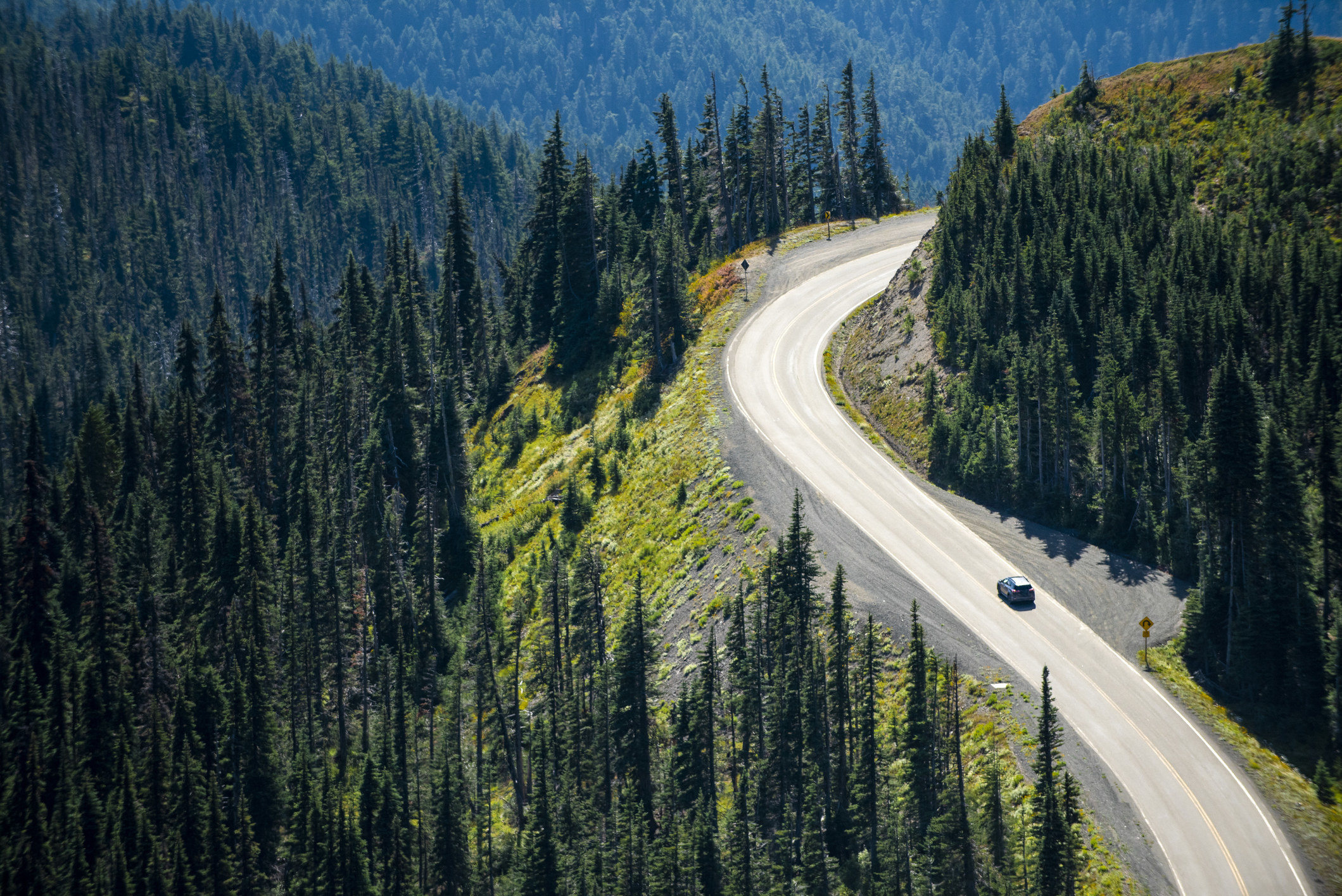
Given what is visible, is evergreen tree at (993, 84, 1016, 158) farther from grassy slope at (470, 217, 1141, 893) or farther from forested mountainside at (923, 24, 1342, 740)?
grassy slope at (470, 217, 1141, 893)

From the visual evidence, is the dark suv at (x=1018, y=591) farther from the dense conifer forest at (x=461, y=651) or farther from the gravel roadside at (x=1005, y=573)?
the dense conifer forest at (x=461, y=651)

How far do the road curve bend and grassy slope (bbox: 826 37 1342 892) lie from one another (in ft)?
4.47

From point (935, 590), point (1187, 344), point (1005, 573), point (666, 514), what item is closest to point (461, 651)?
point (666, 514)

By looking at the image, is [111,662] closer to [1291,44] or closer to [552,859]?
[552,859]

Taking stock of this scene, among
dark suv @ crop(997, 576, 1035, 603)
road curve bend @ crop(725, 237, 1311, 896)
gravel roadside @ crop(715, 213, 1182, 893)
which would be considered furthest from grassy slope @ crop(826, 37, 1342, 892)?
dark suv @ crop(997, 576, 1035, 603)

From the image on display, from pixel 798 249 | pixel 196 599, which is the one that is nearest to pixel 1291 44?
pixel 798 249

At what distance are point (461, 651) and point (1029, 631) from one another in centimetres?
3846

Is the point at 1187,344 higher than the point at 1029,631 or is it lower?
higher

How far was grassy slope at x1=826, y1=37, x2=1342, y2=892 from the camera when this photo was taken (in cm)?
4391

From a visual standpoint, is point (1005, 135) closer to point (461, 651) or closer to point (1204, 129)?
point (1204, 129)

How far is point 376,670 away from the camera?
76688mm

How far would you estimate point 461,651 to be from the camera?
239ft

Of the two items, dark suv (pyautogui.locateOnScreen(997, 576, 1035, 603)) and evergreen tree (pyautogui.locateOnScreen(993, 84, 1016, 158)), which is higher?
evergreen tree (pyautogui.locateOnScreen(993, 84, 1016, 158))

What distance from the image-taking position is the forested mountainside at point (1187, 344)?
44.9 m
